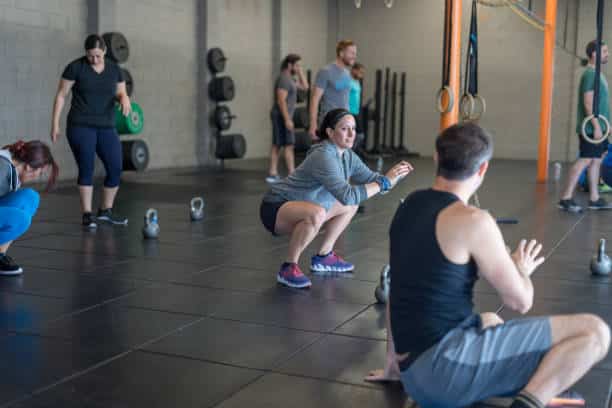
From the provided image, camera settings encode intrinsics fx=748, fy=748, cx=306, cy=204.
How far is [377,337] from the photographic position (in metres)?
3.02

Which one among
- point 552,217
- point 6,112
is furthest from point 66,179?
point 552,217

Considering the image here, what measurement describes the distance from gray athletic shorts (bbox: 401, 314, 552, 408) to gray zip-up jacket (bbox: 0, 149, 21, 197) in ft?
8.39

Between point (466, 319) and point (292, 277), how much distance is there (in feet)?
6.15

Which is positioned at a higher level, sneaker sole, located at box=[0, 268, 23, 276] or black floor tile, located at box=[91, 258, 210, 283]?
sneaker sole, located at box=[0, 268, 23, 276]

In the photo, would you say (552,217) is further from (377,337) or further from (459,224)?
(459,224)

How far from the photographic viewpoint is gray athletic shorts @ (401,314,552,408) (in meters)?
1.94

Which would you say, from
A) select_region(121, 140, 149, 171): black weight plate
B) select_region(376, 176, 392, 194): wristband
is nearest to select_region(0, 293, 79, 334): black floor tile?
select_region(376, 176, 392, 194): wristband

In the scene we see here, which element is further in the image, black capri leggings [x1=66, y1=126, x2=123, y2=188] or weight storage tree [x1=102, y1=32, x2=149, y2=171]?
weight storage tree [x1=102, y1=32, x2=149, y2=171]

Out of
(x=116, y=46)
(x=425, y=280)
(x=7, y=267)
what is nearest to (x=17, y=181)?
(x=7, y=267)

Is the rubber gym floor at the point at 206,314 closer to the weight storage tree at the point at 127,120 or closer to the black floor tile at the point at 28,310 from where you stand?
the black floor tile at the point at 28,310

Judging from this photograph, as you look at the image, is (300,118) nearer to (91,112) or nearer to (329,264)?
(91,112)

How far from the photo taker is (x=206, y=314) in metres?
3.32

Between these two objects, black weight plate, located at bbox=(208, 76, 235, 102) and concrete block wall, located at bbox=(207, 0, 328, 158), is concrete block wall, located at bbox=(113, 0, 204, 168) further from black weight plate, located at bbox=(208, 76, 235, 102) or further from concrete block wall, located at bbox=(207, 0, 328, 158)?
concrete block wall, located at bbox=(207, 0, 328, 158)

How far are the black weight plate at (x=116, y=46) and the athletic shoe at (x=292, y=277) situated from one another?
576cm
